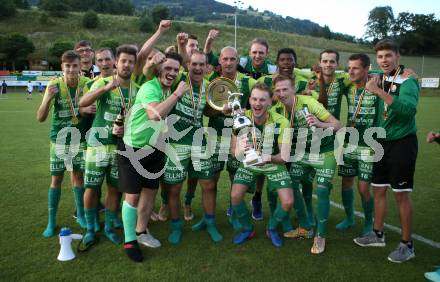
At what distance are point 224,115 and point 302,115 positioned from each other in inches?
42.4

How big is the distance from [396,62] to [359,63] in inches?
17.1

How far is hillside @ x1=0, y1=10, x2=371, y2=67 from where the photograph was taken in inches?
2315

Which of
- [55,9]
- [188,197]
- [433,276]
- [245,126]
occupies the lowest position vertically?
[433,276]

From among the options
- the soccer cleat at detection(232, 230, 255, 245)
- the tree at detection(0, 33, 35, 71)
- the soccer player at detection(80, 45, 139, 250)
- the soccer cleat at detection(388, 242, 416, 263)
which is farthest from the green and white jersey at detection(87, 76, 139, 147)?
the tree at detection(0, 33, 35, 71)

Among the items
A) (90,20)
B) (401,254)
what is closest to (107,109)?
(401,254)

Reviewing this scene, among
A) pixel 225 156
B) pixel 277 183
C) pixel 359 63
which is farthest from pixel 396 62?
pixel 225 156

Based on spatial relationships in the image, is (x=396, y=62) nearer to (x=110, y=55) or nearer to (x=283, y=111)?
(x=283, y=111)

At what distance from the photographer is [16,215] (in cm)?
545

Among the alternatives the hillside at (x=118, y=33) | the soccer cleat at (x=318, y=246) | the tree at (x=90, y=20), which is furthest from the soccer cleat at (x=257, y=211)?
Result: the tree at (x=90, y=20)

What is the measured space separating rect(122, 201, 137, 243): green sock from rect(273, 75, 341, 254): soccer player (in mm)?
2060

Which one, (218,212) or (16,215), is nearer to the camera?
(16,215)

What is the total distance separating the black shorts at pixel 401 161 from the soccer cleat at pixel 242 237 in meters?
1.79

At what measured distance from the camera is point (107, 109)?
4.60 m

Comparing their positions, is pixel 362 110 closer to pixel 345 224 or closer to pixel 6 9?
pixel 345 224
